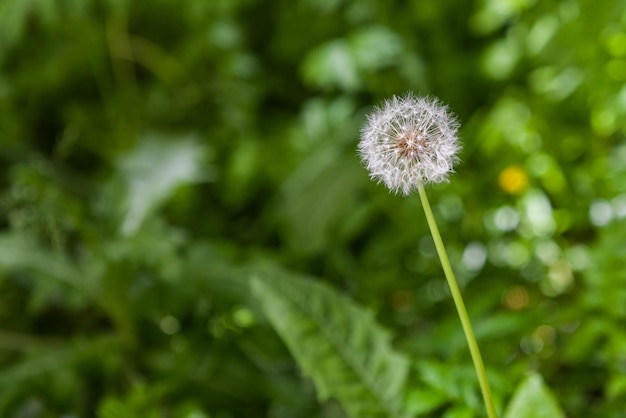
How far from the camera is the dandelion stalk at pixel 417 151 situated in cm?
33

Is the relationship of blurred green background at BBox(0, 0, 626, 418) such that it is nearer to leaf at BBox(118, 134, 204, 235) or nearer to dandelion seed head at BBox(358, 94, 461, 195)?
leaf at BBox(118, 134, 204, 235)

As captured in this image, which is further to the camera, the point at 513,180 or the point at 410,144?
the point at 513,180

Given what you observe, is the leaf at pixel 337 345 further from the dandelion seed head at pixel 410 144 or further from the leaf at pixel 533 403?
the dandelion seed head at pixel 410 144

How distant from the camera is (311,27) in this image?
124 centimetres

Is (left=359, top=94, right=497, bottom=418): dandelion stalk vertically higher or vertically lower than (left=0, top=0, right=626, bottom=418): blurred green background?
lower

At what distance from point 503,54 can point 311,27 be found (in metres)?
0.42

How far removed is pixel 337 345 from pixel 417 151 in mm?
290

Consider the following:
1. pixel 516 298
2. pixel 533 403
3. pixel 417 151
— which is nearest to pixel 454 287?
pixel 417 151

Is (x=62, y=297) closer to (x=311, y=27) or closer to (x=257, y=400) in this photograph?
(x=257, y=400)

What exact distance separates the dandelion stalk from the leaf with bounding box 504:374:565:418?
12cm

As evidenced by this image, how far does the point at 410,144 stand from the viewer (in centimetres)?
34

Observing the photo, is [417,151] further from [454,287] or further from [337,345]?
[337,345]

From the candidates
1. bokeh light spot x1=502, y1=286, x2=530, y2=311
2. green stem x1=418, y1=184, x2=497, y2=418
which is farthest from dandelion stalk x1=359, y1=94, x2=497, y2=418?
bokeh light spot x1=502, y1=286, x2=530, y2=311

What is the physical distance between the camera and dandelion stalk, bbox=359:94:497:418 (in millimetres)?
326
